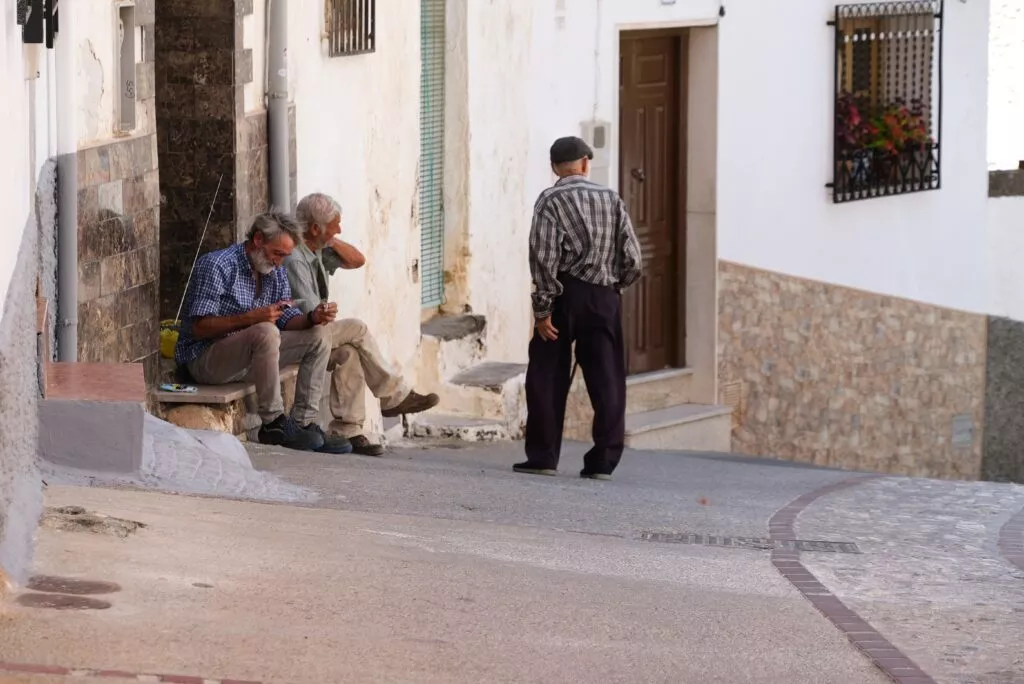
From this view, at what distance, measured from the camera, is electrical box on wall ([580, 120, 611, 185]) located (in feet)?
46.9

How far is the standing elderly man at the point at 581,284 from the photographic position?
30.9 ft

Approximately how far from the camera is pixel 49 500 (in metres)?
6.05

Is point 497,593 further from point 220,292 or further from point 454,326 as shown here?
point 454,326

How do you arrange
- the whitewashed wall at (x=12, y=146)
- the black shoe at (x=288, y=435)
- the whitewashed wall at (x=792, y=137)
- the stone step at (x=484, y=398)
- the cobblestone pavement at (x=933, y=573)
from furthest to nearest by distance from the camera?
the whitewashed wall at (x=792, y=137), the stone step at (x=484, y=398), the black shoe at (x=288, y=435), the cobblestone pavement at (x=933, y=573), the whitewashed wall at (x=12, y=146)

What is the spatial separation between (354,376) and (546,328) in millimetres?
1206

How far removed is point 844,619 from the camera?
596 cm

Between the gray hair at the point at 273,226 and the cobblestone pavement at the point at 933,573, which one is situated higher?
the gray hair at the point at 273,226

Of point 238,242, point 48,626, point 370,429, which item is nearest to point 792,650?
point 48,626

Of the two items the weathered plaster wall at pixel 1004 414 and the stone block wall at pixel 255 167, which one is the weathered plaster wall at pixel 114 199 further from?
the weathered plaster wall at pixel 1004 414

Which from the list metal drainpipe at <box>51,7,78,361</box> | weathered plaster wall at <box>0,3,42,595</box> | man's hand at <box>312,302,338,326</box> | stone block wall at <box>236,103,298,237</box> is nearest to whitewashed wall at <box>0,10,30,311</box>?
weathered plaster wall at <box>0,3,42,595</box>

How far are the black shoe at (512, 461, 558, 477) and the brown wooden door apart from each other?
17.6ft

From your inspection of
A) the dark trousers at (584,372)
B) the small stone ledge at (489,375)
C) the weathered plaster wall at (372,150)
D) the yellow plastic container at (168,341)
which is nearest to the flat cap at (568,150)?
the dark trousers at (584,372)

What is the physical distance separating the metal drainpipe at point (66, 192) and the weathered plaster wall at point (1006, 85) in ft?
40.8

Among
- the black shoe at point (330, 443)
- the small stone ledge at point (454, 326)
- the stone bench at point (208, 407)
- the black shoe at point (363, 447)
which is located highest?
the small stone ledge at point (454, 326)
